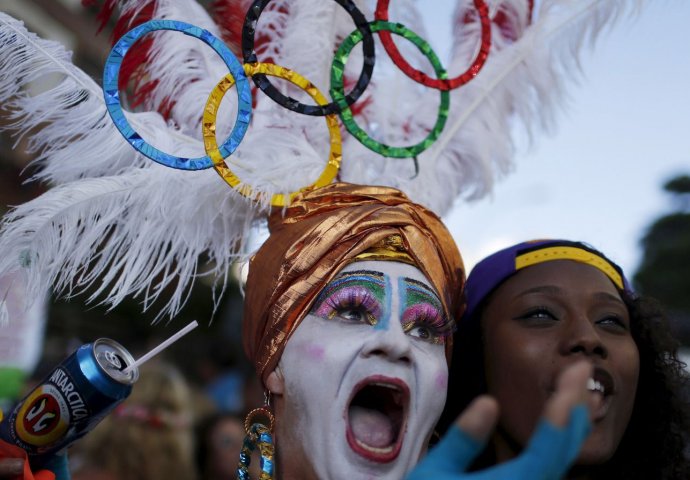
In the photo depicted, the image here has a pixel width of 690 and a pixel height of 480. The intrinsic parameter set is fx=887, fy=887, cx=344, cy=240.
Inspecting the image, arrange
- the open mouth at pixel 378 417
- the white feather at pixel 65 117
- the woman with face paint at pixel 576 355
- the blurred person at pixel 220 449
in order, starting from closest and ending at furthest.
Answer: the open mouth at pixel 378 417 → the woman with face paint at pixel 576 355 → the white feather at pixel 65 117 → the blurred person at pixel 220 449

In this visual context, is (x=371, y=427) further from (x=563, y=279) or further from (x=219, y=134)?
(x=219, y=134)

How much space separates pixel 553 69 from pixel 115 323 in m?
8.49

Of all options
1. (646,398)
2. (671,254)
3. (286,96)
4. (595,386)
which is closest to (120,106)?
(286,96)

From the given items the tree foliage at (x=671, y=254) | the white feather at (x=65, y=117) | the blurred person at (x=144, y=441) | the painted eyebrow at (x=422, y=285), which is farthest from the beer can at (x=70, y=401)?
the tree foliage at (x=671, y=254)

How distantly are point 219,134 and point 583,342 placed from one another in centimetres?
131

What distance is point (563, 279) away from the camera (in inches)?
106

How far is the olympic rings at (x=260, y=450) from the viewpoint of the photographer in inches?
98.3

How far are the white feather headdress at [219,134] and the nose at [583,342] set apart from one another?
0.73 meters

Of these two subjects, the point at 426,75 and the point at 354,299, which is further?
the point at 426,75

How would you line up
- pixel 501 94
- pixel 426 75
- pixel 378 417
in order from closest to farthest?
pixel 378 417, pixel 426 75, pixel 501 94

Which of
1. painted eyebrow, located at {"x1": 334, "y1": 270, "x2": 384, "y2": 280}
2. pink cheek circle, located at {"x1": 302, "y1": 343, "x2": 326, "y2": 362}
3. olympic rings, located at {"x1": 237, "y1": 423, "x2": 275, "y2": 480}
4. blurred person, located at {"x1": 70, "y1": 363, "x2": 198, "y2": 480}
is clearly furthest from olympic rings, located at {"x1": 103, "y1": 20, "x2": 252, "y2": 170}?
blurred person, located at {"x1": 70, "y1": 363, "x2": 198, "y2": 480}

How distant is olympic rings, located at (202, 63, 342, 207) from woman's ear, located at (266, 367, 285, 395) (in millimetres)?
537

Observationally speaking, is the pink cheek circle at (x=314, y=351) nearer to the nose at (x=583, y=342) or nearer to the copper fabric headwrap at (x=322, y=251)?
the copper fabric headwrap at (x=322, y=251)

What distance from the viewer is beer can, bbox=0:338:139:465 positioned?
233cm
